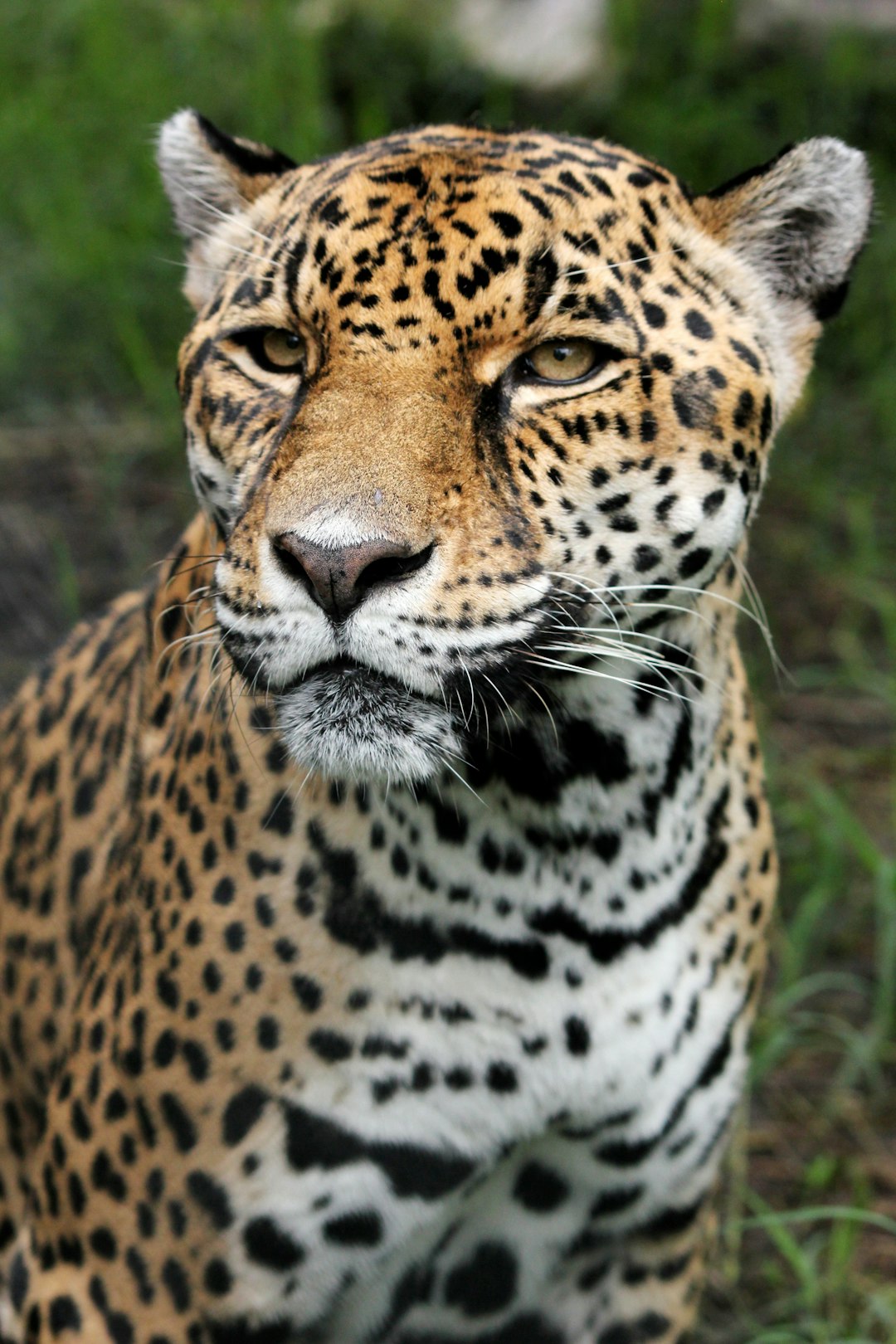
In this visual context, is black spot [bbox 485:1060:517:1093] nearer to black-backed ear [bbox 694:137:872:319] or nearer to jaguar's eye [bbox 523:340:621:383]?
jaguar's eye [bbox 523:340:621:383]

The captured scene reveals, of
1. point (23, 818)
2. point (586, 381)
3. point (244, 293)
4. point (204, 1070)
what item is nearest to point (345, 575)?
point (586, 381)

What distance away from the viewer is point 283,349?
2.76 m

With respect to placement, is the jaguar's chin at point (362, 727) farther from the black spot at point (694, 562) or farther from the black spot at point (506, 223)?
the black spot at point (506, 223)

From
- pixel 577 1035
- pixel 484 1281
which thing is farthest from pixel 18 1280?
pixel 577 1035

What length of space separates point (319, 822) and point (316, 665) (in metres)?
0.58

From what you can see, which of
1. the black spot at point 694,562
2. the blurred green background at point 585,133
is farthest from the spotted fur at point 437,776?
the blurred green background at point 585,133

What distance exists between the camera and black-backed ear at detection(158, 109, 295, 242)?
10.2 ft

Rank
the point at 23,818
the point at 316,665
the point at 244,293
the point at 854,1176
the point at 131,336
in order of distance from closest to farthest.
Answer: the point at 316,665 < the point at 244,293 < the point at 23,818 < the point at 854,1176 < the point at 131,336

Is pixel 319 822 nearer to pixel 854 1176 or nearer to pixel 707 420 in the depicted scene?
pixel 707 420

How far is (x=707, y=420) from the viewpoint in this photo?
104 inches

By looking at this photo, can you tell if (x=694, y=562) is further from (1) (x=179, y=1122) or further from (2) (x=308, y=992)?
(1) (x=179, y=1122)

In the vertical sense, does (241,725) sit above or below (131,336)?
below

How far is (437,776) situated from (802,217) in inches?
45.3

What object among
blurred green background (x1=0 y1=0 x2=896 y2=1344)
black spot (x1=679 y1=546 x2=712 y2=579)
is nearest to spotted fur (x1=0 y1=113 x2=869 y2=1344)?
black spot (x1=679 y1=546 x2=712 y2=579)
